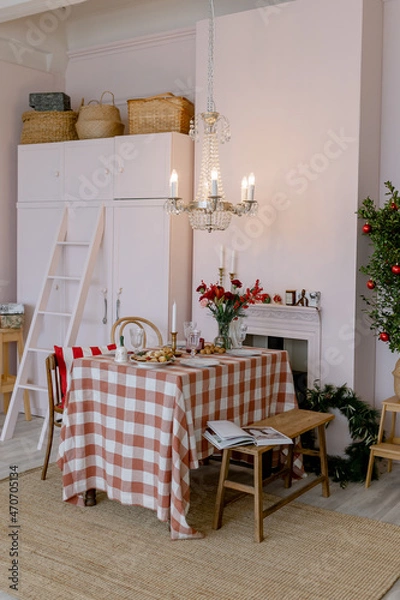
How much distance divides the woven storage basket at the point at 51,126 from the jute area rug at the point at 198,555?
3.03 metres

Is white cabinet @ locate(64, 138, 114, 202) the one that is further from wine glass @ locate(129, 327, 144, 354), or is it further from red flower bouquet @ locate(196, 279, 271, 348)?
wine glass @ locate(129, 327, 144, 354)

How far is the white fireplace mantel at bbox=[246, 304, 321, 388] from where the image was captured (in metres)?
4.56

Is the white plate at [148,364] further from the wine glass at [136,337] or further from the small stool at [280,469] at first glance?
the small stool at [280,469]

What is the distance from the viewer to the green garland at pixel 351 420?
4312mm

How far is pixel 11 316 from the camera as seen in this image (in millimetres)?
5621

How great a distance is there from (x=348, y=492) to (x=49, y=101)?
3.84 m

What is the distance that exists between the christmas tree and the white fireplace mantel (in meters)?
0.43

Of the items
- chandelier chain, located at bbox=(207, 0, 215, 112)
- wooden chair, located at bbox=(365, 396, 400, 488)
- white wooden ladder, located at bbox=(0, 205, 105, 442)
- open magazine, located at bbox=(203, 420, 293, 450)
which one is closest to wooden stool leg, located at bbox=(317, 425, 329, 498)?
wooden chair, located at bbox=(365, 396, 400, 488)

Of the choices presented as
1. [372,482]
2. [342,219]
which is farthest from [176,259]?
[372,482]

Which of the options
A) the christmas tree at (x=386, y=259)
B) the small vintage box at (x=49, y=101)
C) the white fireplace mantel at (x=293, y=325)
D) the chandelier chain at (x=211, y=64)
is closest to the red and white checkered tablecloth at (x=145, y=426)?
the white fireplace mantel at (x=293, y=325)

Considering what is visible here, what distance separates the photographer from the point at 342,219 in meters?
4.46

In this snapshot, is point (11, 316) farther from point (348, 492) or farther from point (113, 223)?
point (348, 492)

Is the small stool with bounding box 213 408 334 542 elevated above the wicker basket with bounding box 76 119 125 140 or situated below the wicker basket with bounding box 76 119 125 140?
below

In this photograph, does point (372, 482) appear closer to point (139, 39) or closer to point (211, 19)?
point (211, 19)
